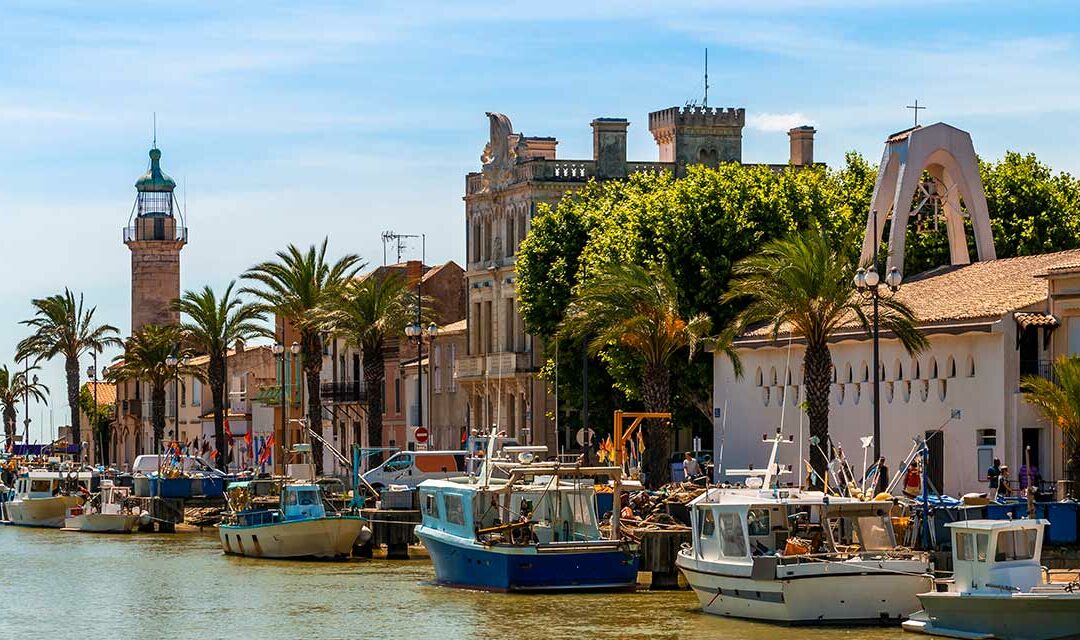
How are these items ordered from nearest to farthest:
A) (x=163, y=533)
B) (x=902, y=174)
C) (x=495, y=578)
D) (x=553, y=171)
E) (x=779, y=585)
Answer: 1. (x=779, y=585)
2. (x=495, y=578)
3. (x=902, y=174)
4. (x=163, y=533)
5. (x=553, y=171)

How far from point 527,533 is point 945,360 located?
49.8 ft

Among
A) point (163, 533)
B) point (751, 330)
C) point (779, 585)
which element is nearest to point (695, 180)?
point (751, 330)

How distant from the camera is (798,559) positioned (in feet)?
130

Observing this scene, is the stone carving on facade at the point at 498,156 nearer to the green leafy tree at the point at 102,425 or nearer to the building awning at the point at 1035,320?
the building awning at the point at 1035,320

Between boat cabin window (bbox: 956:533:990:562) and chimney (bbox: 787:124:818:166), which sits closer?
boat cabin window (bbox: 956:533:990:562)

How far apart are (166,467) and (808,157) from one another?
1141 inches

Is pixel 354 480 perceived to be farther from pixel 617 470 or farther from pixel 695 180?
pixel 617 470

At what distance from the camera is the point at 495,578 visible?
158 ft

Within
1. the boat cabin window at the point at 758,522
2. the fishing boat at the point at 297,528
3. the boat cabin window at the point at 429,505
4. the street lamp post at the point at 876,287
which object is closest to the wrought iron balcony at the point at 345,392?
the fishing boat at the point at 297,528

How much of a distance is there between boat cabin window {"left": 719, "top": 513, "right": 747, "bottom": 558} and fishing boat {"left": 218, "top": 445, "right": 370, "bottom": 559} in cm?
2168

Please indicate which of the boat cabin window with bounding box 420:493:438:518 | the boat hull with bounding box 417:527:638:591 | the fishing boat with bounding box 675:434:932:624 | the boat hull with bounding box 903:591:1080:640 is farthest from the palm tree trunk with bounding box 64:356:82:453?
the boat hull with bounding box 903:591:1080:640

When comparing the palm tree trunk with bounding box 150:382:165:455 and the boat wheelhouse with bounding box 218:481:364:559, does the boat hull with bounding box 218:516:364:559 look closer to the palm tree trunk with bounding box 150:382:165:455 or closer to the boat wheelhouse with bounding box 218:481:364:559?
the boat wheelhouse with bounding box 218:481:364:559

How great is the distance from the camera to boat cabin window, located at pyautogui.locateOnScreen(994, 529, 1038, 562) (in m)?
36.6

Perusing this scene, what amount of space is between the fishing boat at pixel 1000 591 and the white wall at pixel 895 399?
16.8 m
